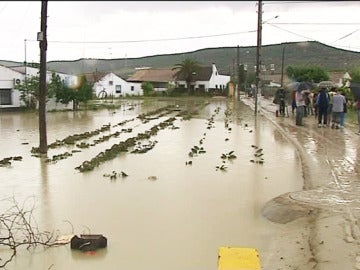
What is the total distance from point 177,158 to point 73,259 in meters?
8.02

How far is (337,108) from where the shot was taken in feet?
60.7

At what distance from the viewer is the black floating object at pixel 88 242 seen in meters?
6.25

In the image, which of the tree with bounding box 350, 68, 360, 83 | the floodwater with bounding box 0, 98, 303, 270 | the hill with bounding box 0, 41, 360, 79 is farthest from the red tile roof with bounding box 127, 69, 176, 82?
the floodwater with bounding box 0, 98, 303, 270

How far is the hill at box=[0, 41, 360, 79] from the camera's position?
137 feet

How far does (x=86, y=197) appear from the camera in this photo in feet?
30.2

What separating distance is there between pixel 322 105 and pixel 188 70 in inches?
2211

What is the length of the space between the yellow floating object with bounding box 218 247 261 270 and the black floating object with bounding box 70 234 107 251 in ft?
5.44

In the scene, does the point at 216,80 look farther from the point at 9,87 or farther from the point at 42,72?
the point at 42,72

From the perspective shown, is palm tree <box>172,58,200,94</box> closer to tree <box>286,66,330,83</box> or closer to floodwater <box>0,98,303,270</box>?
tree <box>286,66,330,83</box>

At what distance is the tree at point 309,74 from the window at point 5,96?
2341 cm

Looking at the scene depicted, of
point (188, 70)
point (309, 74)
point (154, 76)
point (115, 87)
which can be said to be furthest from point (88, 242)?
point (154, 76)

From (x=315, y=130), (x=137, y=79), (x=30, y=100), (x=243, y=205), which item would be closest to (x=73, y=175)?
(x=243, y=205)

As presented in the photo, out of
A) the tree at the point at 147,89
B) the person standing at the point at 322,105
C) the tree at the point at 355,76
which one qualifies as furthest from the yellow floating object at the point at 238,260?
the tree at the point at 147,89

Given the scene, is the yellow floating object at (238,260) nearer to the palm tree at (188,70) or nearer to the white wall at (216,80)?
the palm tree at (188,70)
